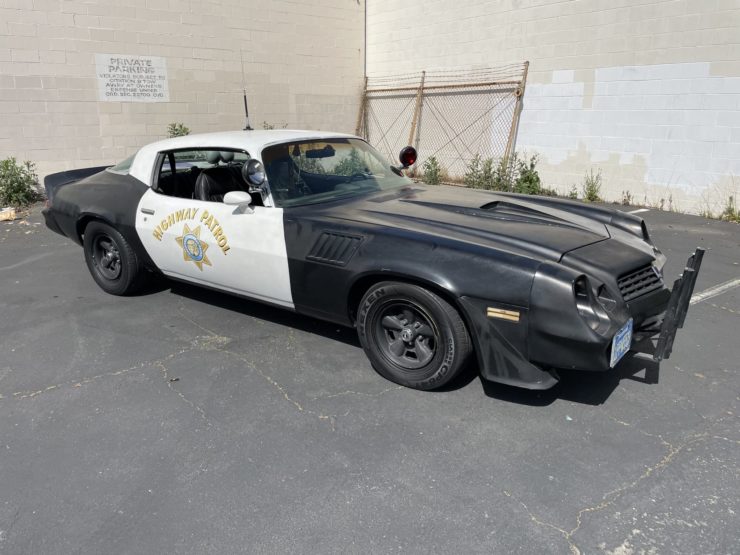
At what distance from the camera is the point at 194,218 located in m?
4.12

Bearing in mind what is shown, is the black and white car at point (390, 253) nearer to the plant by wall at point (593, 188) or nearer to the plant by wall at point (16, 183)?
the plant by wall at point (16, 183)

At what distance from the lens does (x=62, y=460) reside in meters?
2.75

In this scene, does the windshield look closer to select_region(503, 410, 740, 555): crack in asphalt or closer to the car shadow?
the car shadow

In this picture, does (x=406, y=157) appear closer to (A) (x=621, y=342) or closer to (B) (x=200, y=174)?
(B) (x=200, y=174)

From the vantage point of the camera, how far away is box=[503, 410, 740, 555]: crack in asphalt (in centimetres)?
223

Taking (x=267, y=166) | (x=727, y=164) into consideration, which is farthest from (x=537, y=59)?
(x=267, y=166)

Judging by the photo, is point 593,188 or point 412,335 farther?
point 593,188

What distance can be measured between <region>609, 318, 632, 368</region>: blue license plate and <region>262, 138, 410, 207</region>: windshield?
2111 millimetres

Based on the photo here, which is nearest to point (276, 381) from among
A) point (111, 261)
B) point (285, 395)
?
point (285, 395)

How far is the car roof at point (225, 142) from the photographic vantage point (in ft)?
13.4

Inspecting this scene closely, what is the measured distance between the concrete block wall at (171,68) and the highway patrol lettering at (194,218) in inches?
282

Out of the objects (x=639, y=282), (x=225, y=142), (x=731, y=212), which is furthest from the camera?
(x=731, y=212)

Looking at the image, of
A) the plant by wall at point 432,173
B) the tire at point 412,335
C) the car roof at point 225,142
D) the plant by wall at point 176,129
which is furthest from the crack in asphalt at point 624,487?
the plant by wall at point 176,129

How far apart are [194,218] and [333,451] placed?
2172 mm
